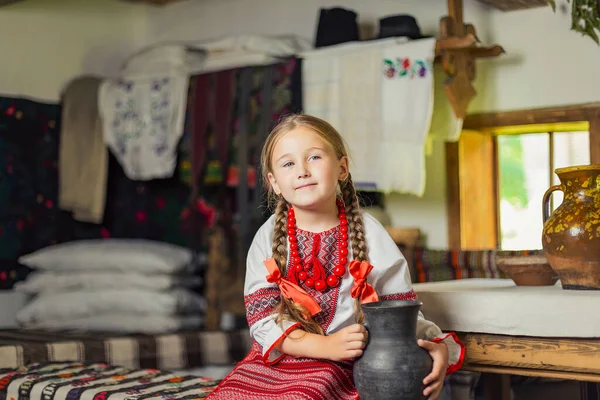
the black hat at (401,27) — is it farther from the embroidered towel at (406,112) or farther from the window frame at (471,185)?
the window frame at (471,185)

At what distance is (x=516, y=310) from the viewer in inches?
83.4

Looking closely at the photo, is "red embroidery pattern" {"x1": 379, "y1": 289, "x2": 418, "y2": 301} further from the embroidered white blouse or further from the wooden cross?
Result: the wooden cross

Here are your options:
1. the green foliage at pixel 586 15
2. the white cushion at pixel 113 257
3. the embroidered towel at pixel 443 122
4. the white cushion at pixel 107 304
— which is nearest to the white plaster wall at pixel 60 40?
the white cushion at pixel 113 257

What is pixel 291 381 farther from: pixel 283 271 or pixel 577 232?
pixel 577 232

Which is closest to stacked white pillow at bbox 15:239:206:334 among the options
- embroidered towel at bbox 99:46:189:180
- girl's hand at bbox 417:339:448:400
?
embroidered towel at bbox 99:46:189:180

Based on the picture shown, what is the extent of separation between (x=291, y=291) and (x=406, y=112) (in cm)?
164

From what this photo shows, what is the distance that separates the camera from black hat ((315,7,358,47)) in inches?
148

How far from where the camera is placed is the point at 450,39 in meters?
3.38

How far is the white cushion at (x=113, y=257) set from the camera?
4.22 meters

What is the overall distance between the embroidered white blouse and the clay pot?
36 centimetres

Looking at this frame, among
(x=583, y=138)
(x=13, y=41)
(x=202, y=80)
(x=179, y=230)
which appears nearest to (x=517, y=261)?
(x=583, y=138)

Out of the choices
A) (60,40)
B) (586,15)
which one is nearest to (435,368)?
(586,15)

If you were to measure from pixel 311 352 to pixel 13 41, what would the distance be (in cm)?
326

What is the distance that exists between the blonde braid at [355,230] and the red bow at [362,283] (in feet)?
0.10
